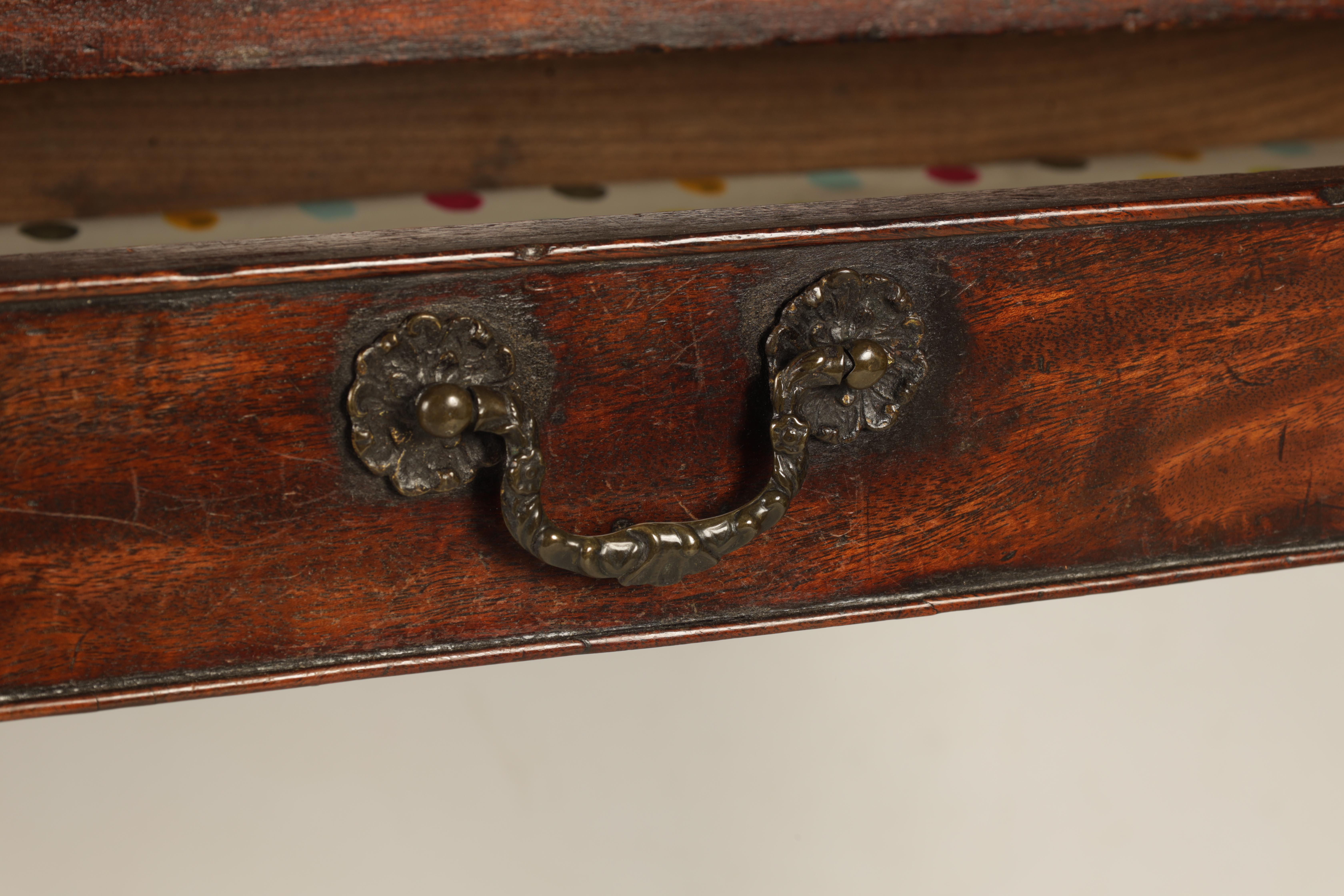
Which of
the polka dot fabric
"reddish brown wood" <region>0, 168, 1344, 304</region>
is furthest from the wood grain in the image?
"reddish brown wood" <region>0, 168, 1344, 304</region>

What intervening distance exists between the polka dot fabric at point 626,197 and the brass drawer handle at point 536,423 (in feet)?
0.76

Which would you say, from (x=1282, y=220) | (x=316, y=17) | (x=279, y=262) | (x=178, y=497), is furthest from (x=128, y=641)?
(x=1282, y=220)

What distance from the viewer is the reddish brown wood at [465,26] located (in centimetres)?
71

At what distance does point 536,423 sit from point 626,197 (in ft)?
1.30

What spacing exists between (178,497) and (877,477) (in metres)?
0.40

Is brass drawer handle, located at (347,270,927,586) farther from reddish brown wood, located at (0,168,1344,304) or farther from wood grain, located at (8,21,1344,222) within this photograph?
wood grain, located at (8,21,1344,222)

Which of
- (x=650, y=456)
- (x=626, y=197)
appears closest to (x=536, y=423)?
(x=650, y=456)

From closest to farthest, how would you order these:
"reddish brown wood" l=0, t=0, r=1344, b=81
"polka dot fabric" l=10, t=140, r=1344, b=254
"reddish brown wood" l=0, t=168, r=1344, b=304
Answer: "reddish brown wood" l=0, t=168, r=1344, b=304
"reddish brown wood" l=0, t=0, r=1344, b=81
"polka dot fabric" l=10, t=140, r=1344, b=254

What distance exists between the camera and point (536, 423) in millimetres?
634

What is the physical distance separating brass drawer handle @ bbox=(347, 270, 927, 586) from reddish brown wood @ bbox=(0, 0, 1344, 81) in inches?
9.4

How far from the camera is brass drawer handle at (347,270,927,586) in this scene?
616 millimetres

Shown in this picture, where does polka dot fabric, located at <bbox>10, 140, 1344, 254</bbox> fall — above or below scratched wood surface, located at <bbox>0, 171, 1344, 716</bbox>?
above

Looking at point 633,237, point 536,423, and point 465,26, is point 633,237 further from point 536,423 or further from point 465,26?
point 465,26

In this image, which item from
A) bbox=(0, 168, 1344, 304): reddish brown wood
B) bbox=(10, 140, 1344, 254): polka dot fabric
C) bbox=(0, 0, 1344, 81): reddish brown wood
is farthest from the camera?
bbox=(10, 140, 1344, 254): polka dot fabric
